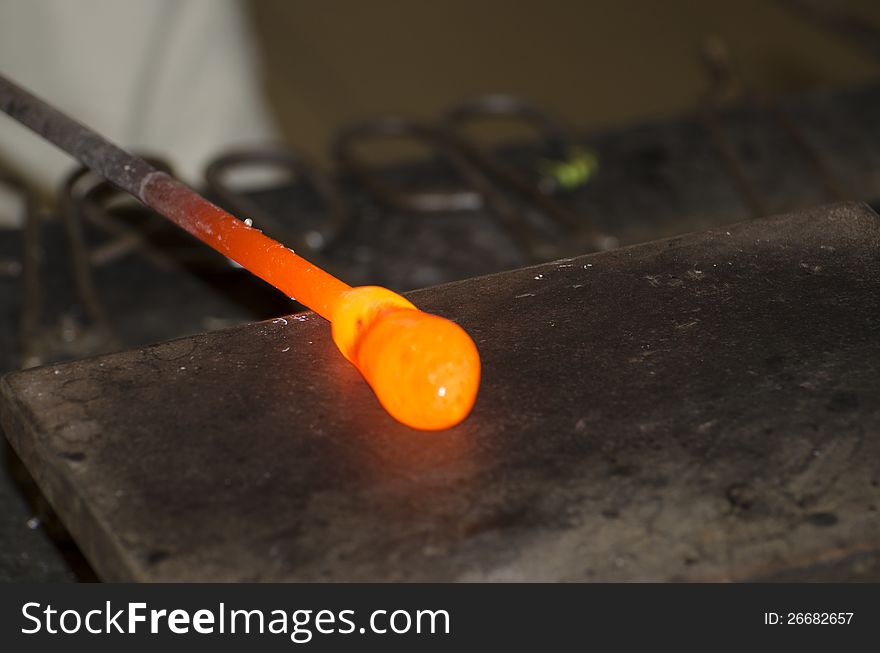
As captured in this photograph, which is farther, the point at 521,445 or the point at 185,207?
the point at 185,207

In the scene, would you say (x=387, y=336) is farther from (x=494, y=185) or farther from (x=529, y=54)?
(x=529, y=54)

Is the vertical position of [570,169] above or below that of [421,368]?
above

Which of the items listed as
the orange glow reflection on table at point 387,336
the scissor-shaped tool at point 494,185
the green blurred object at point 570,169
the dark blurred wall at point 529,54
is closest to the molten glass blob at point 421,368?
the orange glow reflection on table at point 387,336

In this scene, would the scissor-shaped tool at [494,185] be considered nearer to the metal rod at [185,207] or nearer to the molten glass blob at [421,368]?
the metal rod at [185,207]

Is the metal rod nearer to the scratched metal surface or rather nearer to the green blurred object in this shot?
the scratched metal surface

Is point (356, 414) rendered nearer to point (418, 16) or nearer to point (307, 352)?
point (307, 352)

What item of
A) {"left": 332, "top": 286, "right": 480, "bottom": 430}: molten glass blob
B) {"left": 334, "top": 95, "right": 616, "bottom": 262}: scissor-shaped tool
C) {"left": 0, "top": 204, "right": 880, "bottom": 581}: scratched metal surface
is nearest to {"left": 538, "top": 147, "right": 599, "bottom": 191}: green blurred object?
{"left": 334, "top": 95, "right": 616, "bottom": 262}: scissor-shaped tool

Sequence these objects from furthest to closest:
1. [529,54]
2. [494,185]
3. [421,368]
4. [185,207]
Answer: [529,54], [494,185], [185,207], [421,368]

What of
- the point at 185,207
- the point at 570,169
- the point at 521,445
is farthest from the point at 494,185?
the point at 521,445

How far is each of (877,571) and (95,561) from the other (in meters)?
0.40

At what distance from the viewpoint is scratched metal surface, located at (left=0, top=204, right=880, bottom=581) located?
682mm

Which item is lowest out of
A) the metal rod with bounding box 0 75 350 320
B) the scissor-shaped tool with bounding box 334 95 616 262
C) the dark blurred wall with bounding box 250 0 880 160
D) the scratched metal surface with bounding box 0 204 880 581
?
the scratched metal surface with bounding box 0 204 880 581

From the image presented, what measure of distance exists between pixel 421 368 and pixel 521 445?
78 millimetres

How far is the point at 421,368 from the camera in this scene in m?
0.71
